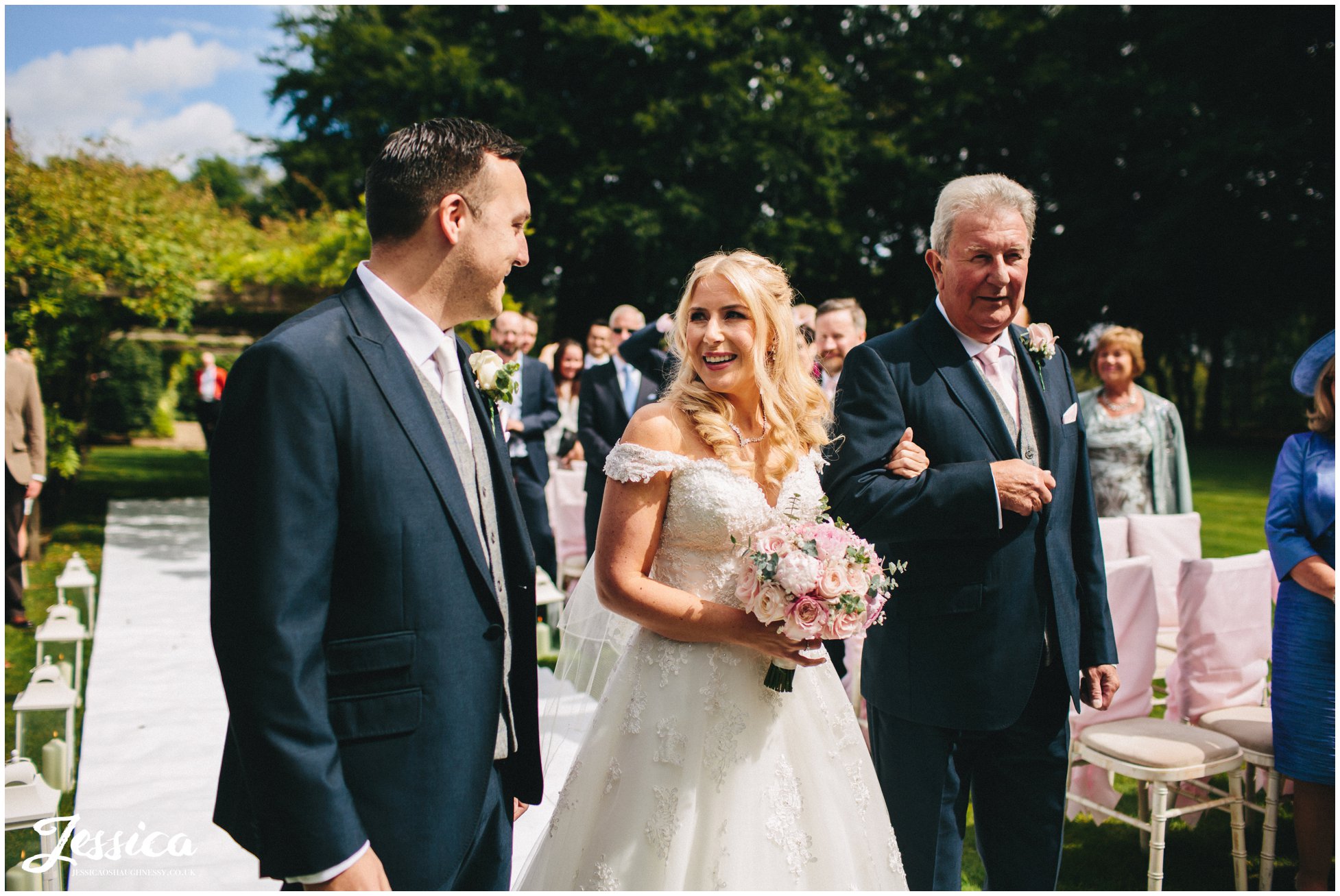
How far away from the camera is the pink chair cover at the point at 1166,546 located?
5328 millimetres

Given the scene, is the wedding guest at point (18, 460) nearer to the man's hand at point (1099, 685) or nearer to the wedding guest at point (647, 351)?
the wedding guest at point (647, 351)

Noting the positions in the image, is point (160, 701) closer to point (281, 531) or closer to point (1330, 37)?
point (281, 531)

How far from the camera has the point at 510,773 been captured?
2.05 meters

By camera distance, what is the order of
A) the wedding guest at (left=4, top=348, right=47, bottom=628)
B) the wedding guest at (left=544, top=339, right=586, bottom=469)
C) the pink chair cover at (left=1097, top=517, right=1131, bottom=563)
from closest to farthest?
1. the pink chair cover at (left=1097, top=517, right=1131, bottom=563)
2. the wedding guest at (left=4, top=348, right=47, bottom=628)
3. the wedding guest at (left=544, top=339, right=586, bottom=469)

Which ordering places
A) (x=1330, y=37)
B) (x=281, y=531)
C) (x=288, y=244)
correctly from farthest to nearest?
(x=1330, y=37)
(x=288, y=244)
(x=281, y=531)

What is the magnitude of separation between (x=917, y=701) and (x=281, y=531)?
1.93m

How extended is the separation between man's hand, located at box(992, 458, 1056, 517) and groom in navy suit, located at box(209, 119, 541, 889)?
4.56 feet

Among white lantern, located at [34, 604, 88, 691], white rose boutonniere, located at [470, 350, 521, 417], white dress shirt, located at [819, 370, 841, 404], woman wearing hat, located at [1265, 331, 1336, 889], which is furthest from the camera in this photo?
white dress shirt, located at [819, 370, 841, 404]

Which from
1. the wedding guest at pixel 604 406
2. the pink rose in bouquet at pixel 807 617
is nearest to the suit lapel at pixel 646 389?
the wedding guest at pixel 604 406

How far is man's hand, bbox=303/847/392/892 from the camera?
5.17 feet

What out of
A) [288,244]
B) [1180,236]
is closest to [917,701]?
[288,244]

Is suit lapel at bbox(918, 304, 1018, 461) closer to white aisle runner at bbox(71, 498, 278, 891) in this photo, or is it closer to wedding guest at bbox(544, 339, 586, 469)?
white aisle runner at bbox(71, 498, 278, 891)

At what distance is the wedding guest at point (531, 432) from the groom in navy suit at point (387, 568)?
212 inches

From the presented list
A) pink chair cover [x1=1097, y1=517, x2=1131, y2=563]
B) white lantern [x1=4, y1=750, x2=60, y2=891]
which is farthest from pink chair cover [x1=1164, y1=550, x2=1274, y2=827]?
white lantern [x1=4, y1=750, x2=60, y2=891]
